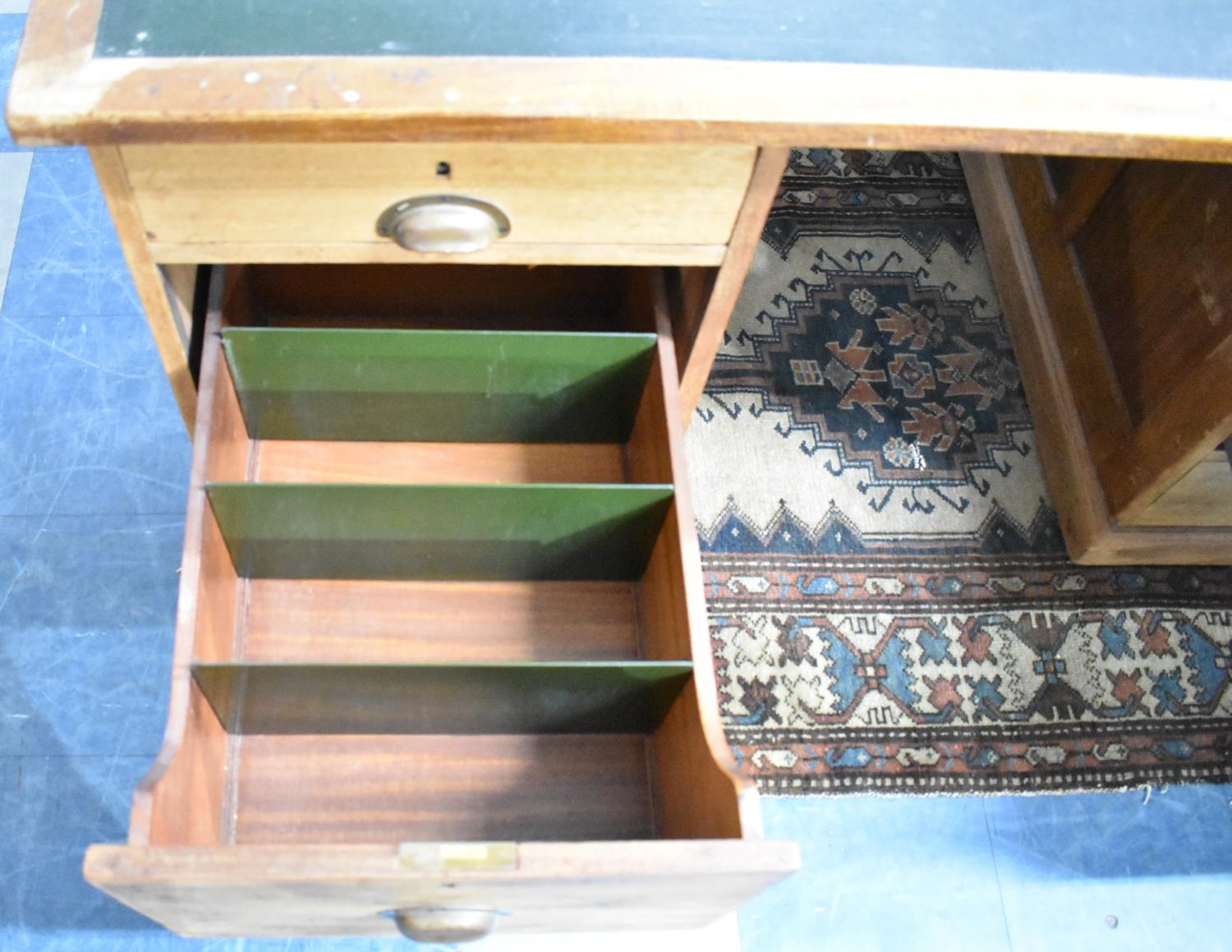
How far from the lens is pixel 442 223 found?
0.83m

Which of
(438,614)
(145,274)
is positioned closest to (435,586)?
(438,614)

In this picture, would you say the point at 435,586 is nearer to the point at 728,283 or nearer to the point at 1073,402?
the point at 728,283

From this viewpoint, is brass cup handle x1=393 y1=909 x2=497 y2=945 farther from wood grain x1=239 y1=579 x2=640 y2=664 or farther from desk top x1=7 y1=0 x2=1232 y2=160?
desk top x1=7 y1=0 x2=1232 y2=160

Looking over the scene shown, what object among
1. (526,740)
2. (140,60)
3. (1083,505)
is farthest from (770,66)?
(1083,505)

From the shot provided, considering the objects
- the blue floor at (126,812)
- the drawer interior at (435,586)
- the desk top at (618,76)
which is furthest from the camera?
the blue floor at (126,812)

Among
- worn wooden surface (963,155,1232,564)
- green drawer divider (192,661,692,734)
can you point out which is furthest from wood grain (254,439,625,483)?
worn wooden surface (963,155,1232,564)

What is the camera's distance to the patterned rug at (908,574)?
4.45ft

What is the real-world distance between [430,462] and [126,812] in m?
0.51

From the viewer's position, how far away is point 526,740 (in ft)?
3.45

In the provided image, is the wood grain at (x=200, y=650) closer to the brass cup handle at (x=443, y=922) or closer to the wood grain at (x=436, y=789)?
the wood grain at (x=436, y=789)

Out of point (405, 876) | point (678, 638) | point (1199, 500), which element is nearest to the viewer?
point (405, 876)

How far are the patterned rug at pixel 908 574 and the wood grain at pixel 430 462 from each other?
338 millimetres

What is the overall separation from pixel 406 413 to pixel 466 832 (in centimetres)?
39

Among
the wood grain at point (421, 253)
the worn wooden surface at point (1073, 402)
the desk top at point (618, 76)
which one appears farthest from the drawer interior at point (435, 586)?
the worn wooden surface at point (1073, 402)
